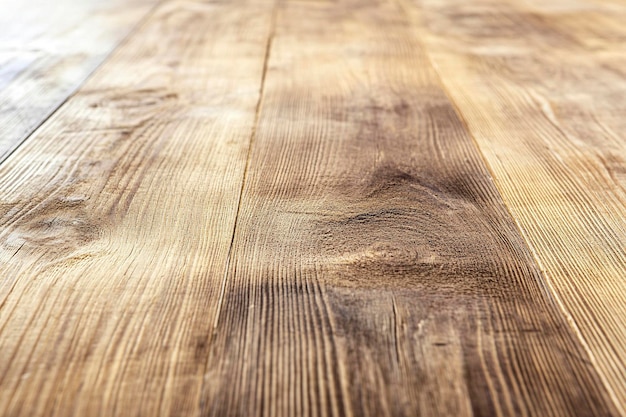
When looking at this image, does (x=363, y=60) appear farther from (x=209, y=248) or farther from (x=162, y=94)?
(x=209, y=248)

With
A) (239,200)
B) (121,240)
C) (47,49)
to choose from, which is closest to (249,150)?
(239,200)

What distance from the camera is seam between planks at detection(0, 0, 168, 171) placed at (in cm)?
82

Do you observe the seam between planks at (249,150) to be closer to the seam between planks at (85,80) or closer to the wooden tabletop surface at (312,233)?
the wooden tabletop surface at (312,233)

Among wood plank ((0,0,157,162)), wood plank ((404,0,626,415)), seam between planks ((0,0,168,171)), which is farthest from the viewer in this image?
wood plank ((0,0,157,162))

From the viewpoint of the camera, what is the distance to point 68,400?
0.44 m

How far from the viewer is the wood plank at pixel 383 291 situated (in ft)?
1.47

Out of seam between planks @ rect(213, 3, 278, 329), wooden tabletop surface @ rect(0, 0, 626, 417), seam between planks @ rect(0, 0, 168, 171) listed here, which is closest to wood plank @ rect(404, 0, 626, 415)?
wooden tabletop surface @ rect(0, 0, 626, 417)

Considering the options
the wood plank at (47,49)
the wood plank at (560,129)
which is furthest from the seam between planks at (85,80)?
the wood plank at (560,129)

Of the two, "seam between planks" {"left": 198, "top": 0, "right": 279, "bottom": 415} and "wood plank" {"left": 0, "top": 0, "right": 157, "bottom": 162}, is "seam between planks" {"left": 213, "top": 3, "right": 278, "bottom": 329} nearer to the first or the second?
"seam between planks" {"left": 198, "top": 0, "right": 279, "bottom": 415}

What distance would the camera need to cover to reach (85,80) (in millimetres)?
1054

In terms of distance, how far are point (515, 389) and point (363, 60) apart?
81 cm

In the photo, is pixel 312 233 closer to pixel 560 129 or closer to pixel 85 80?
pixel 560 129

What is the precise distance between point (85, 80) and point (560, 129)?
73 cm

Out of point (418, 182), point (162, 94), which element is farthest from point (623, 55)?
point (162, 94)
